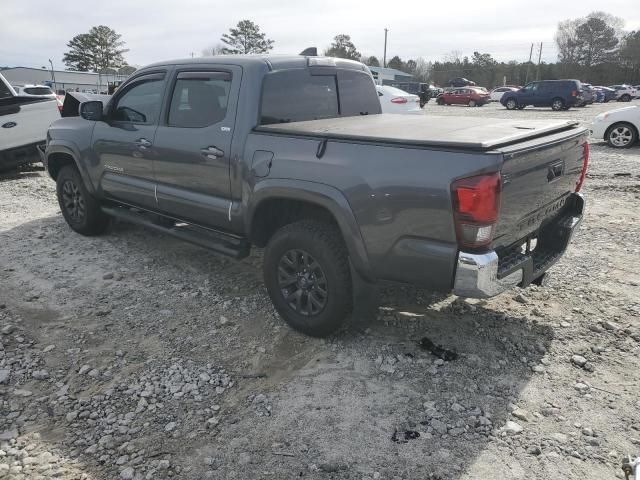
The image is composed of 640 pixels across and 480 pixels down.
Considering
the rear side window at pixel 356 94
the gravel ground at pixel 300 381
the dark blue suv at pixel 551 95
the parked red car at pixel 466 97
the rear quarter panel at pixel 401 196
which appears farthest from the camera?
the parked red car at pixel 466 97

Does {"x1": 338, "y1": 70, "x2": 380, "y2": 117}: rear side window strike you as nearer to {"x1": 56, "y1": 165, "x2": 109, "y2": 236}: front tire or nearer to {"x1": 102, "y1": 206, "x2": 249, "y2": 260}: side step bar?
{"x1": 102, "y1": 206, "x2": 249, "y2": 260}: side step bar

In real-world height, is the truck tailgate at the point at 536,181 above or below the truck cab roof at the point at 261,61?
below

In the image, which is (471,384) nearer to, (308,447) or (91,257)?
(308,447)

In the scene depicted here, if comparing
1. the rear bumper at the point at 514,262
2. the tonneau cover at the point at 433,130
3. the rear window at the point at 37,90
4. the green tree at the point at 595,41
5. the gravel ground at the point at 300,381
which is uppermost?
the green tree at the point at 595,41

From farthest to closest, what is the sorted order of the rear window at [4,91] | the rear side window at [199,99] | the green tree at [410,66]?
the green tree at [410,66] → the rear window at [4,91] → the rear side window at [199,99]

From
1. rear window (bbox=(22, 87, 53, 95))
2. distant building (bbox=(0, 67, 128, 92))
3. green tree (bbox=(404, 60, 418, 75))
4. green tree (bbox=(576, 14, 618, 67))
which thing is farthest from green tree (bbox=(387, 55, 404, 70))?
rear window (bbox=(22, 87, 53, 95))

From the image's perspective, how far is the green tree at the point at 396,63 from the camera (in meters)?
89.6

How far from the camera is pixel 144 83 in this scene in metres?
4.74

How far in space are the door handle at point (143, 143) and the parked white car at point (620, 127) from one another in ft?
36.7

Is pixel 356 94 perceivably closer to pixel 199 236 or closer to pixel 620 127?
pixel 199 236

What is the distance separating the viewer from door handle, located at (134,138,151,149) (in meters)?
4.53

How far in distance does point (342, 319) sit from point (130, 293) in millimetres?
2052

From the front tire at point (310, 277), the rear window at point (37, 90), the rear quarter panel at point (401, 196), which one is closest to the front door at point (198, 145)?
the front tire at point (310, 277)

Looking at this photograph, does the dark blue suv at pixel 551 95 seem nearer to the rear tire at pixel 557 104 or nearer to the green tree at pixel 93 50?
the rear tire at pixel 557 104
